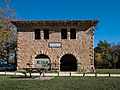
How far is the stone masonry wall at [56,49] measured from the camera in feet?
76.0

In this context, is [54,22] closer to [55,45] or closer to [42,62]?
[55,45]

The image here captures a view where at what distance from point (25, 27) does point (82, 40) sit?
6505 millimetres

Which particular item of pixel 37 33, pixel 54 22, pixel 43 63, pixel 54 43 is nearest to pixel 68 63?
pixel 43 63

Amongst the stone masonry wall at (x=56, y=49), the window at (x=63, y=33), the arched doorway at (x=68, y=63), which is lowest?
the arched doorway at (x=68, y=63)

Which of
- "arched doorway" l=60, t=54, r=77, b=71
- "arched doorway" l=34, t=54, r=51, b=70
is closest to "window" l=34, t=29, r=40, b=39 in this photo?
"arched doorway" l=34, t=54, r=51, b=70

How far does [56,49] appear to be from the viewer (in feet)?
76.7

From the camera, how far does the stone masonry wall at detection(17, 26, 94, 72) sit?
23.2 metres

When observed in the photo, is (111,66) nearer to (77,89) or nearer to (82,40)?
(82,40)

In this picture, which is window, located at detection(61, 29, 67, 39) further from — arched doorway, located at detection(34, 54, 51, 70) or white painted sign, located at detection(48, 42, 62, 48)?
arched doorway, located at detection(34, 54, 51, 70)

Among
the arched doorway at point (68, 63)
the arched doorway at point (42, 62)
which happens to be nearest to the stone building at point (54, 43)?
the arched doorway at point (42, 62)

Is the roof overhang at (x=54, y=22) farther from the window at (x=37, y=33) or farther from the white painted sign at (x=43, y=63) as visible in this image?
the white painted sign at (x=43, y=63)

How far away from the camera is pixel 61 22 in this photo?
903 inches

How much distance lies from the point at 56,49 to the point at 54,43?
698 millimetres

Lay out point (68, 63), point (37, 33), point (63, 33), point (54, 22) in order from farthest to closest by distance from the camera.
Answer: point (68, 63) → point (37, 33) → point (63, 33) → point (54, 22)
